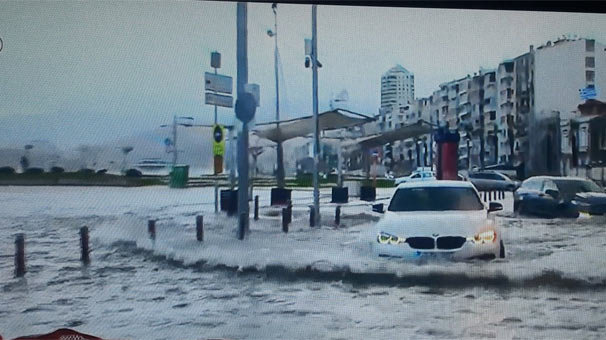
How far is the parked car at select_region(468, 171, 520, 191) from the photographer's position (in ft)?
10.3

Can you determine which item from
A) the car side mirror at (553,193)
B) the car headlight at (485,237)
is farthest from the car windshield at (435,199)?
the car side mirror at (553,193)

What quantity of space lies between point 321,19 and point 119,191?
40.1 inches

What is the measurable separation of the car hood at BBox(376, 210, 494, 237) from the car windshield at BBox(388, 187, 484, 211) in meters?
0.03

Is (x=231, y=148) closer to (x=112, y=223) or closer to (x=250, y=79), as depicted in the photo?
(x=250, y=79)

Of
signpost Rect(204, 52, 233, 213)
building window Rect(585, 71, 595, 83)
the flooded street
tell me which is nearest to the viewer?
the flooded street

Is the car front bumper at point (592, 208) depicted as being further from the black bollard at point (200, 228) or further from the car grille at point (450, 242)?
the black bollard at point (200, 228)

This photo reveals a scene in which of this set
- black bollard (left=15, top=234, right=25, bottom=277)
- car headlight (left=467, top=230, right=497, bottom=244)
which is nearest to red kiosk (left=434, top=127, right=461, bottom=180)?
car headlight (left=467, top=230, right=497, bottom=244)

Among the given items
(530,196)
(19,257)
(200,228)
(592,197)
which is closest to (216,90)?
(200,228)

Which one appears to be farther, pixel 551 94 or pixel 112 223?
pixel 551 94

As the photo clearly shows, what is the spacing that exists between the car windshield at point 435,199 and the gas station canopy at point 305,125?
0.33 m

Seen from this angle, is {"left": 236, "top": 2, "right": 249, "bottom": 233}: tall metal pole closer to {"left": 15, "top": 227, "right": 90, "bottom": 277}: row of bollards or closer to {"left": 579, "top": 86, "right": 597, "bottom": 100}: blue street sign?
{"left": 15, "top": 227, "right": 90, "bottom": 277}: row of bollards

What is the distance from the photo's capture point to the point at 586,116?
10.4 feet

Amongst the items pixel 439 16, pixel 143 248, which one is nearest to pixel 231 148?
pixel 143 248

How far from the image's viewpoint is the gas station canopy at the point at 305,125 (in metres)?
3.11
